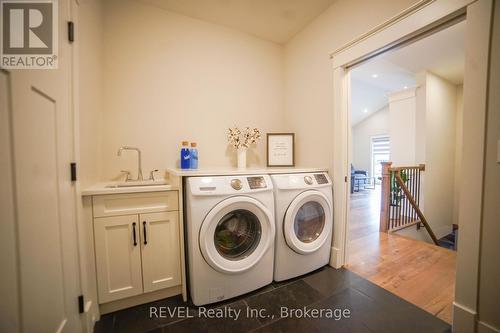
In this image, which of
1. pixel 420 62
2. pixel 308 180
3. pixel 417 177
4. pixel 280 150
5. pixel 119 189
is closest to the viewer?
pixel 119 189

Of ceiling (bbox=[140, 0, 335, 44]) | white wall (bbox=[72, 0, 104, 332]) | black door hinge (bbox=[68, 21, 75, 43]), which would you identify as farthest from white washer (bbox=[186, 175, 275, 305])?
ceiling (bbox=[140, 0, 335, 44])

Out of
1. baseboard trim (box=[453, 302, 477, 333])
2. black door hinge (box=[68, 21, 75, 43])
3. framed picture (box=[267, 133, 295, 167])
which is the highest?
black door hinge (box=[68, 21, 75, 43])

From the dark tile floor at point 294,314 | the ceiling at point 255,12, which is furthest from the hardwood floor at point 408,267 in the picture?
the ceiling at point 255,12

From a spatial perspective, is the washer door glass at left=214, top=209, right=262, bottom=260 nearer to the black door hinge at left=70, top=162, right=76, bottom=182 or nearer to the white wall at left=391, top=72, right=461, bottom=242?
A: the black door hinge at left=70, top=162, right=76, bottom=182

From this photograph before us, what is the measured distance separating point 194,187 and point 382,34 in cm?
177

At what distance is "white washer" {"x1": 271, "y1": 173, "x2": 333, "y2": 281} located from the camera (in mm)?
1591

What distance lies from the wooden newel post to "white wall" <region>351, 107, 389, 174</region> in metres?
4.95

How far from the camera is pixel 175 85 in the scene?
6.35ft

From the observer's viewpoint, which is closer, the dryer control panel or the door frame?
the door frame

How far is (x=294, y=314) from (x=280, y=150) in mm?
1580

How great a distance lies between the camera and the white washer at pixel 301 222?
1591 mm

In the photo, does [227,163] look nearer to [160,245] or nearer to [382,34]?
[160,245]

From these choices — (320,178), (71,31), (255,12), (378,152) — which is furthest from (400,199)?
(378,152)

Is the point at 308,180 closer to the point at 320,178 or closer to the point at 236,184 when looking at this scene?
the point at 320,178
